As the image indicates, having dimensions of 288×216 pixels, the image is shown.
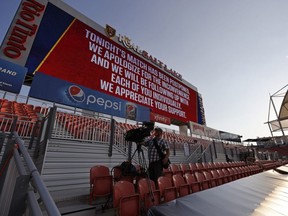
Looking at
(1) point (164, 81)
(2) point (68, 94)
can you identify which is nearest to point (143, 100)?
(1) point (164, 81)

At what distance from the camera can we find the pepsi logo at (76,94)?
7.49m

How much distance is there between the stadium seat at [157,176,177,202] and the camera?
299 centimetres

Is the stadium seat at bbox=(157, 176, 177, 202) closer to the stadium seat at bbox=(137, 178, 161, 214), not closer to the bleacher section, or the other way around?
the bleacher section

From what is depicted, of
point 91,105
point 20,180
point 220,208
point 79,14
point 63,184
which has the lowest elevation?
point 63,184

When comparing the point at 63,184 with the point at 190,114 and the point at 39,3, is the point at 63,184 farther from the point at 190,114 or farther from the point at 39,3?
the point at 190,114

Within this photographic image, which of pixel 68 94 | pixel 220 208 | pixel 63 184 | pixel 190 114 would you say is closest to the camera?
pixel 220 208

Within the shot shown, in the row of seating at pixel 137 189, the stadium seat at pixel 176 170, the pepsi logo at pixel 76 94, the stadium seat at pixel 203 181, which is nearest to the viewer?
the row of seating at pixel 137 189

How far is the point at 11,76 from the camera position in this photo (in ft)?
20.5

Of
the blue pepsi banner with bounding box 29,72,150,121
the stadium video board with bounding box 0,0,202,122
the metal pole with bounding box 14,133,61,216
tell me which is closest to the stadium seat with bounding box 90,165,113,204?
the metal pole with bounding box 14,133,61,216

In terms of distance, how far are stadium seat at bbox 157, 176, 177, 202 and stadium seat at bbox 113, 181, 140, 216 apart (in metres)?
0.64

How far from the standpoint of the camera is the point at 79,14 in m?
9.46

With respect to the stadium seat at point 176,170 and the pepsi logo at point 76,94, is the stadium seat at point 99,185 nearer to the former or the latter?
the stadium seat at point 176,170

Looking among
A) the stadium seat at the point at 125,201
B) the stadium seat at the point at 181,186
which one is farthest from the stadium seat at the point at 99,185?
the stadium seat at the point at 181,186

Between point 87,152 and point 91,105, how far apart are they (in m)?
3.50
